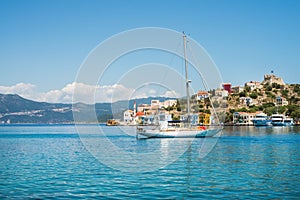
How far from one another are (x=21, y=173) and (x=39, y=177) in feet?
6.84

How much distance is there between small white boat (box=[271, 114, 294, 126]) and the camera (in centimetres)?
12319

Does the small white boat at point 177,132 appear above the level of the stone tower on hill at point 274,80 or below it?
below

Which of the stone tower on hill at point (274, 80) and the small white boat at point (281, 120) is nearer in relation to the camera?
the small white boat at point (281, 120)

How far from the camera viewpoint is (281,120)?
125 m

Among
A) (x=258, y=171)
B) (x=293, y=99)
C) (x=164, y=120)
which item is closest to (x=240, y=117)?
(x=293, y=99)

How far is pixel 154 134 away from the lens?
53.9 meters

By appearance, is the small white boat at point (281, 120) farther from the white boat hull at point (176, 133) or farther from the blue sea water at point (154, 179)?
the blue sea water at point (154, 179)

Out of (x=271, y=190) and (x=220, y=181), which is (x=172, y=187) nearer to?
(x=220, y=181)

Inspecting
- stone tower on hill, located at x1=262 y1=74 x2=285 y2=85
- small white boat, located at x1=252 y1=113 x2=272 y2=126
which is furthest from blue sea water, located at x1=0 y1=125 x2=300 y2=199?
stone tower on hill, located at x1=262 y1=74 x2=285 y2=85

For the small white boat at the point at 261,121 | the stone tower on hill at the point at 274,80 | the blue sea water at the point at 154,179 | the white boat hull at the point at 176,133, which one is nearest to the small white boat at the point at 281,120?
the small white boat at the point at 261,121

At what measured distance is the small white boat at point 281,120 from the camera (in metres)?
123

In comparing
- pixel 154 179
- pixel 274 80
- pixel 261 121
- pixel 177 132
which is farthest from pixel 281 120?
pixel 154 179

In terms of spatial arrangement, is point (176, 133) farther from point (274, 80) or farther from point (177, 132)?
point (274, 80)

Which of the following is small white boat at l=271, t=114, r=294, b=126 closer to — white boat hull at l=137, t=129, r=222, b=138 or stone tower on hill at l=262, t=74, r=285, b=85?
stone tower on hill at l=262, t=74, r=285, b=85
